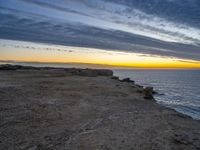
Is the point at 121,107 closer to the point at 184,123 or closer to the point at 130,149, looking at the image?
the point at 184,123

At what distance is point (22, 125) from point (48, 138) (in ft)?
9.33

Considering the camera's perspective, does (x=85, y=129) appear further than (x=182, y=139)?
Yes

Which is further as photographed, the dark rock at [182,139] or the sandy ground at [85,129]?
the dark rock at [182,139]

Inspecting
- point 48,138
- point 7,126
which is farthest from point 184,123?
point 7,126

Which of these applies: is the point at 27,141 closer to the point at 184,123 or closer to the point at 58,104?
the point at 58,104

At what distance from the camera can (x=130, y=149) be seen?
39.2 feet

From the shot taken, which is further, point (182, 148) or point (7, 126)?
point (7, 126)

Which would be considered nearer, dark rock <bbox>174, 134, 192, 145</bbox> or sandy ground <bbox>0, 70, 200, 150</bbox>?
sandy ground <bbox>0, 70, 200, 150</bbox>

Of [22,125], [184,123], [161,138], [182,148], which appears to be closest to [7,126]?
[22,125]

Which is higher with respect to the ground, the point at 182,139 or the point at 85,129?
the point at 85,129

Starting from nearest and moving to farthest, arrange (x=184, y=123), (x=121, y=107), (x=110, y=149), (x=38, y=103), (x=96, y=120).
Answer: (x=110, y=149) < (x=96, y=120) < (x=184, y=123) < (x=38, y=103) < (x=121, y=107)

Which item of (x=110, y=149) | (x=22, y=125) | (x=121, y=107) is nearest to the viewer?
(x=110, y=149)

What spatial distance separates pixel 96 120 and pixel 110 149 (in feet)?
17.0

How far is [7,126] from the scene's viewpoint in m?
14.0
